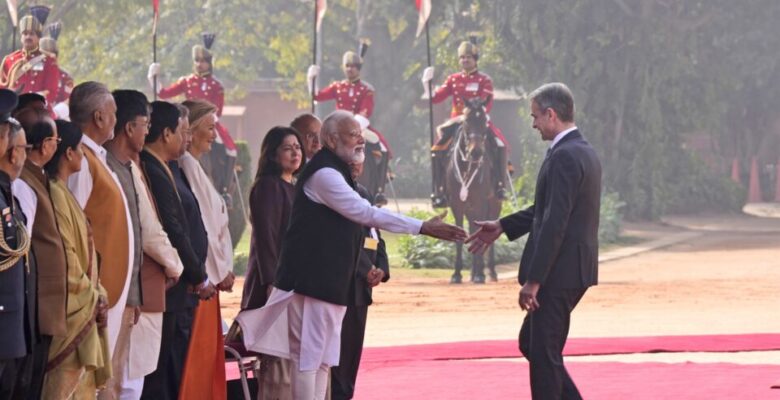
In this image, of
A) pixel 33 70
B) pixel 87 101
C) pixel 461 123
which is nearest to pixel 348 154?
pixel 87 101

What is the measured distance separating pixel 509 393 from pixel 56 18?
28.4m

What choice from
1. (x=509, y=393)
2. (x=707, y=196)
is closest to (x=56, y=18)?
(x=707, y=196)

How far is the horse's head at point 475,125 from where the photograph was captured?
2181 centimetres

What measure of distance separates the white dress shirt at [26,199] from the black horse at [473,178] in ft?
50.1

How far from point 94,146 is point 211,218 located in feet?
4.95

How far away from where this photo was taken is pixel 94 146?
8.02m

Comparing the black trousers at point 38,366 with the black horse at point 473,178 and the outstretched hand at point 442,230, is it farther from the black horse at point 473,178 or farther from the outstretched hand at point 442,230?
the black horse at point 473,178

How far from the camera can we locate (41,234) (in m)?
6.93

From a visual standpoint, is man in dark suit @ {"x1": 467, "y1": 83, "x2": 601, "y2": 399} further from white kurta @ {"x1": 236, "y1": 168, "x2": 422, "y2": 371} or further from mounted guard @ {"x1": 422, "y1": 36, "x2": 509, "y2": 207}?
mounted guard @ {"x1": 422, "y1": 36, "x2": 509, "y2": 207}

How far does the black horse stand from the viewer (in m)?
22.2

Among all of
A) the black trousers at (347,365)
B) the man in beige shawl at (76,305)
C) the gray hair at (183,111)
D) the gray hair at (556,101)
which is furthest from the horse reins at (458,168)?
the man in beige shawl at (76,305)

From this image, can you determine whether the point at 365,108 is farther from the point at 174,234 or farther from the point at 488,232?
the point at 174,234

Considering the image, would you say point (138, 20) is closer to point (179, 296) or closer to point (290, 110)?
point (290, 110)

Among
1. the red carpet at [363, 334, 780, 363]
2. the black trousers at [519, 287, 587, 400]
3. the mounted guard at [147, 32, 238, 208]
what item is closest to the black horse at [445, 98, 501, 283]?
the mounted guard at [147, 32, 238, 208]
